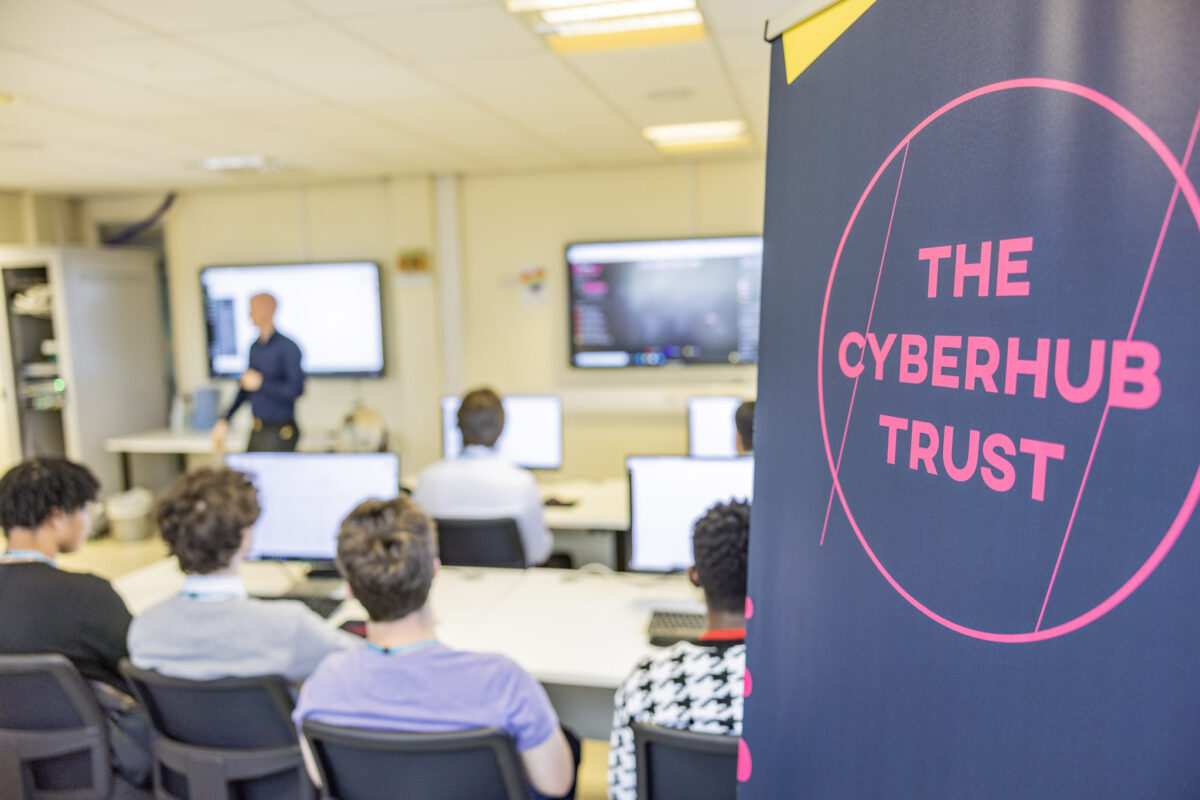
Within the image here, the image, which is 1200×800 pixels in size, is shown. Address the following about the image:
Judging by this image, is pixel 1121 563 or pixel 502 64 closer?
pixel 1121 563

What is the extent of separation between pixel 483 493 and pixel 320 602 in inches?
27.4

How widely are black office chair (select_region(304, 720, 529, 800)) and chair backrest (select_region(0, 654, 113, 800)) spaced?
Answer: 62 centimetres

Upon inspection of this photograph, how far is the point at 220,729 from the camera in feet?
5.16

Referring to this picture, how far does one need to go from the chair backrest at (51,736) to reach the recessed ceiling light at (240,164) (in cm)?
369

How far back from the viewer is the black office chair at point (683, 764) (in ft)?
4.19

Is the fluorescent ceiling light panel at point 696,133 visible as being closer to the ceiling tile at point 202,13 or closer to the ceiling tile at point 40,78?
the ceiling tile at point 202,13

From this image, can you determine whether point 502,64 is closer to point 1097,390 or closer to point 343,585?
point 343,585

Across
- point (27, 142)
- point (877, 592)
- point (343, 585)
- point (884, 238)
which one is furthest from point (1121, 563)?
point (27, 142)

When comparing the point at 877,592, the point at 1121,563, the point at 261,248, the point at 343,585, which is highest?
the point at 261,248

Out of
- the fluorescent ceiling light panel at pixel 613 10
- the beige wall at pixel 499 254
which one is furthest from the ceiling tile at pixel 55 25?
the beige wall at pixel 499 254

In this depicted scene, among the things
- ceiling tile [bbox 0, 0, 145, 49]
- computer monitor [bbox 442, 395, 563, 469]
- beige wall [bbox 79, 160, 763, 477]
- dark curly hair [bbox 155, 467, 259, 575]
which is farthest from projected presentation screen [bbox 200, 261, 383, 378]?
dark curly hair [bbox 155, 467, 259, 575]

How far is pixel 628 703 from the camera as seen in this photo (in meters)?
1.43

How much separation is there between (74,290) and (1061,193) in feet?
20.0

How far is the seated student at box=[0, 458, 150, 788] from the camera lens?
170cm
